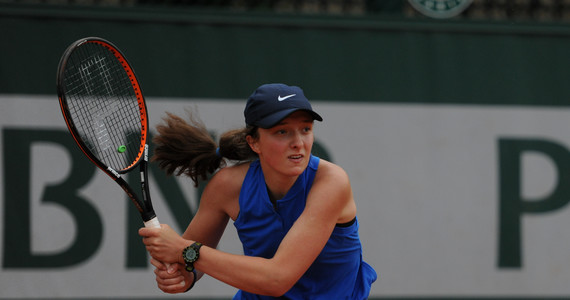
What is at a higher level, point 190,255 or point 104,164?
point 104,164

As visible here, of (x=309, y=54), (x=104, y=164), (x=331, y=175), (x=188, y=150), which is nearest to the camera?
(x=331, y=175)

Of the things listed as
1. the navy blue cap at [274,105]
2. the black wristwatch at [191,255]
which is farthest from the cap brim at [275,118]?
the black wristwatch at [191,255]

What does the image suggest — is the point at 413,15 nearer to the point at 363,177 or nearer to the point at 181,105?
the point at 363,177

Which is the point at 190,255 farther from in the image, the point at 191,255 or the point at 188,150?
the point at 188,150

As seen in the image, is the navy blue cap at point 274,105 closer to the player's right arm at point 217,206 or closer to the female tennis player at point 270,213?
the female tennis player at point 270,213

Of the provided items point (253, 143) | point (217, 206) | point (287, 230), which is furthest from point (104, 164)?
point (287, 230)

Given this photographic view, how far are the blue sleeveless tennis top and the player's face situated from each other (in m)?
0.14

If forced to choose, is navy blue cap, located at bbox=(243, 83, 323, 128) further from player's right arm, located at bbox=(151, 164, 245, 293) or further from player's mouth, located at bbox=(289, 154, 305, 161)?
player's right arm, located at bbox=(151, 164, 245, 293)

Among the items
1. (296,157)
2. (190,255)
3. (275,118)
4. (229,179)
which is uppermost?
(275,118)

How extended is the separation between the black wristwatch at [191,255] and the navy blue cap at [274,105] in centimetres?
44

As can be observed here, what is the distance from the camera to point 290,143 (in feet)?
7.90

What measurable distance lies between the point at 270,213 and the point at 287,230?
0.08 metres

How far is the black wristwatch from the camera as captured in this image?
2.40 meters

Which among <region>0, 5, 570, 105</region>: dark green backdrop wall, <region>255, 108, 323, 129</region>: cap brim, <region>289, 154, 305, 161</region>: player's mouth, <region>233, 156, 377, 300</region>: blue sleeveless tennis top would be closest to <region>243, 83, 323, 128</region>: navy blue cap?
<region>255, 108, 323, 129</region>: cap brim
